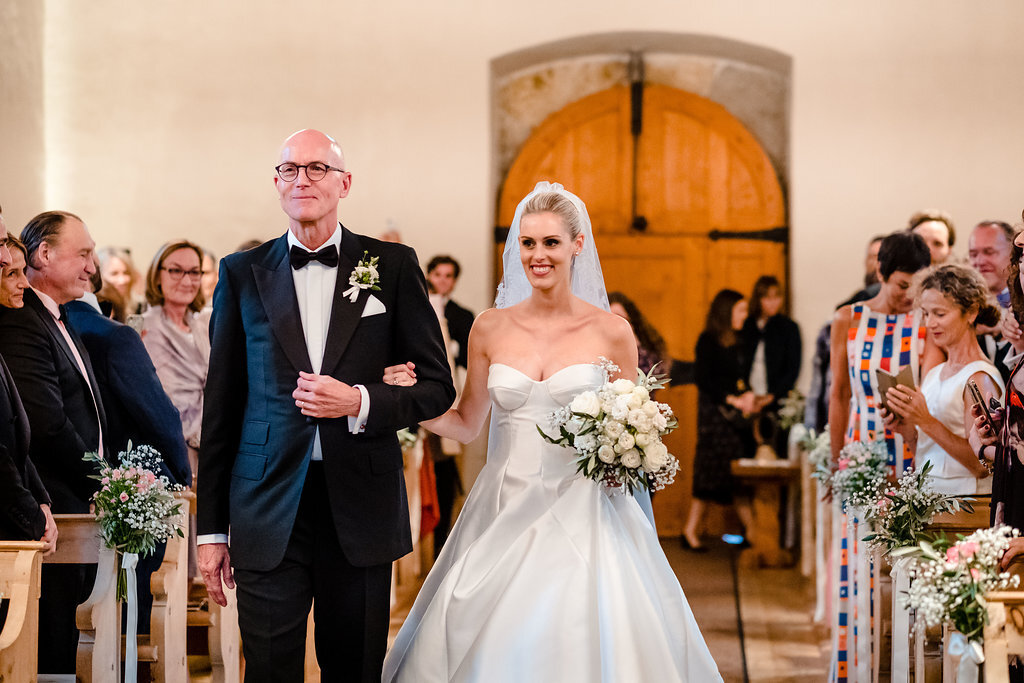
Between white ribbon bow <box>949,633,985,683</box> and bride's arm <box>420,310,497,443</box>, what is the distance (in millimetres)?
1647

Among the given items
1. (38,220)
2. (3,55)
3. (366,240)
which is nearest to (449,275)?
(3,55)

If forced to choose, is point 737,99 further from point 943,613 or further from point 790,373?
point 943,613

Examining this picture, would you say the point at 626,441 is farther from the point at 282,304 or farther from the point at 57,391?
the point at 57,391

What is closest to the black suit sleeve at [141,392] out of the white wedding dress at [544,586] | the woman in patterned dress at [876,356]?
the white wedding dress at [544,586]

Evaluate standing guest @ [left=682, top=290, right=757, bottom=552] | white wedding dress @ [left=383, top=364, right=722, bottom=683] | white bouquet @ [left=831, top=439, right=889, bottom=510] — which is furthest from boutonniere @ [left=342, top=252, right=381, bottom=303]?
standing guest @ [left=682, top=290, right=757, bottom=552]

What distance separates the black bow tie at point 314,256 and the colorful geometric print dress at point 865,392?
256cm

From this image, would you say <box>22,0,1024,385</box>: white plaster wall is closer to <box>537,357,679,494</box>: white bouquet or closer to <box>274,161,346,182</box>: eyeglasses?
<box>537,357,679,494</box>: white bouquet

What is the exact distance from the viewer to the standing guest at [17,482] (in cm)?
323

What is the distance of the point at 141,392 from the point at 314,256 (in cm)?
168

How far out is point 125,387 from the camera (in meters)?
4.41

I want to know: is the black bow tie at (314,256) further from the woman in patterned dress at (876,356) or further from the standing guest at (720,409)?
the standing guest at (720,409)

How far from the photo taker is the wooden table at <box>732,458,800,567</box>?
26.3ft

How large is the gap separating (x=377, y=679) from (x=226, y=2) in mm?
6486

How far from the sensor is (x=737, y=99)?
8.91m
